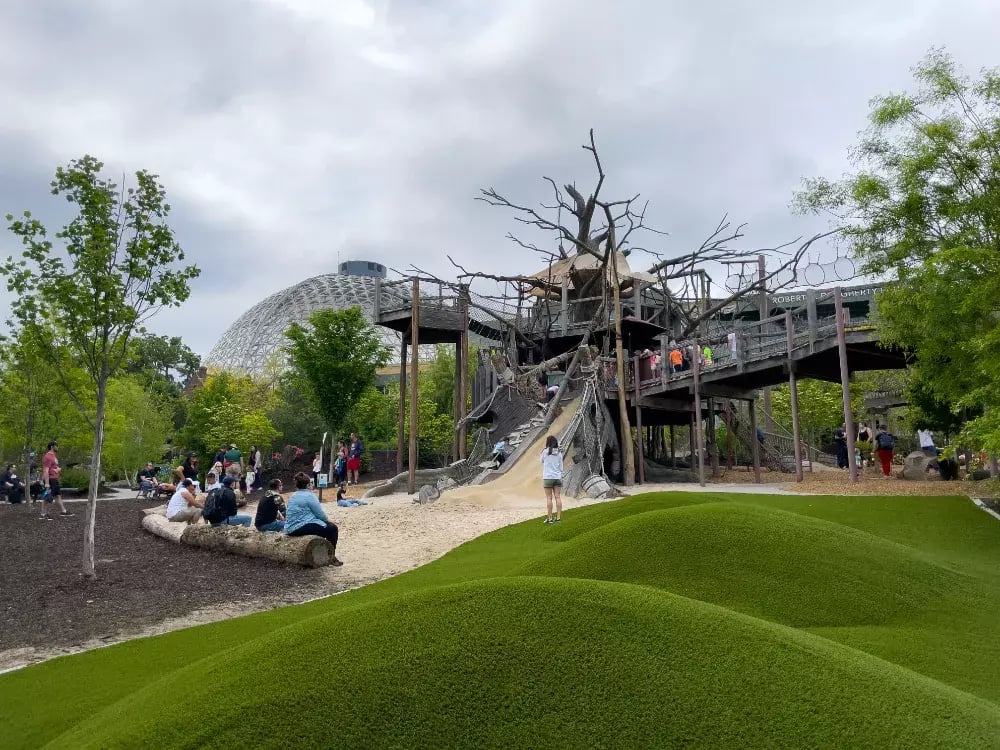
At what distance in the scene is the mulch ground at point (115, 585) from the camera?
283 inches

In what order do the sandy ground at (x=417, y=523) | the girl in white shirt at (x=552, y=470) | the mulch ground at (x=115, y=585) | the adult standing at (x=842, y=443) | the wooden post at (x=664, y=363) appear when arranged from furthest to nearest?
the adult standing at (x=842, y=443), the wooden post at (x=664, y=363), the girl in white shirt at (x=552, y=470), the sandy ground at (x=417, y=523), the mulch ground at (x=115, y=585)

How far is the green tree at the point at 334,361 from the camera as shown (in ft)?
86.2

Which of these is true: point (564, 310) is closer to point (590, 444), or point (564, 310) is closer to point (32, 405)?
point (590, 444)

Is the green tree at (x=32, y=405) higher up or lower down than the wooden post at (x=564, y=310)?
lower down

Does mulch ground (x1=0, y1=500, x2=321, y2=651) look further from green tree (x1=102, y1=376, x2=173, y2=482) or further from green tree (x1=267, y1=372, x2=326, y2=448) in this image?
green tree (x1=267, y1=372, x2=326, y2=448)

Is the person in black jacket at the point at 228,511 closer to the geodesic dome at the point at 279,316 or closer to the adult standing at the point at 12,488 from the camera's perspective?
the adult standing at the point at 12,488

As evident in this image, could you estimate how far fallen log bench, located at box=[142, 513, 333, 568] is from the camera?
10289 millimetres

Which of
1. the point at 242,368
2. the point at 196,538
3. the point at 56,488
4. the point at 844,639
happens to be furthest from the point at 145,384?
the point at 844,639

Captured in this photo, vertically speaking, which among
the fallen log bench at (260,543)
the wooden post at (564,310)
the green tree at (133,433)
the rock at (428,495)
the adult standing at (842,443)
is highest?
the wooden post at (564,310)

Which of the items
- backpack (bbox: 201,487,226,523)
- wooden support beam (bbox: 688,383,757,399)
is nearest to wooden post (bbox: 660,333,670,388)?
wooden support beam (bbox: 688,383,757,399)

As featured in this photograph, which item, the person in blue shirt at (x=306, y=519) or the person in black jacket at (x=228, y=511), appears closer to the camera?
the person in blue shirt at (x=306, y=519)

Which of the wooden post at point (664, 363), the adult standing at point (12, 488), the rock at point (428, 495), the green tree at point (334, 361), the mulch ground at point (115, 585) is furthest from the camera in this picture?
the green tree at point (334, 361)

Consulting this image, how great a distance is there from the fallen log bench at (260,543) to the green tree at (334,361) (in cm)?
1360

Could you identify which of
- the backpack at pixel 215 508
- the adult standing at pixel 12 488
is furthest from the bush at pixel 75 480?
the backpack at pixel 215 508
